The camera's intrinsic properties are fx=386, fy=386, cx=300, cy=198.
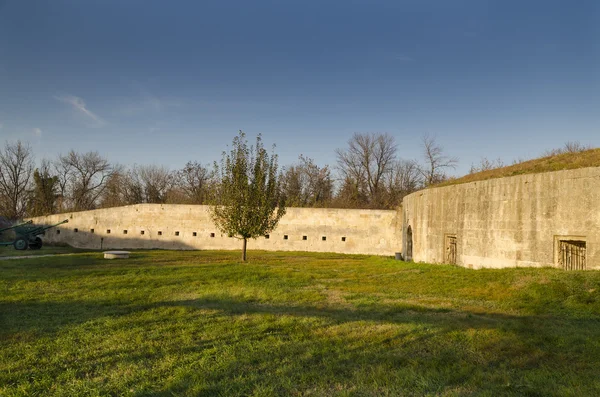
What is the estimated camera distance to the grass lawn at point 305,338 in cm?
386

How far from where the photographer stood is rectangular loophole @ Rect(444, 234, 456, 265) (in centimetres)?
1362

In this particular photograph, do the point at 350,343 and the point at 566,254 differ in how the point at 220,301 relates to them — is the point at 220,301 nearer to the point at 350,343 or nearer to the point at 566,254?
the point at 350,343

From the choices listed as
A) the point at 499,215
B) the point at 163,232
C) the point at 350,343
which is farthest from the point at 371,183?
the point at 350,343

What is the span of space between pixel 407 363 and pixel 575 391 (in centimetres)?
158

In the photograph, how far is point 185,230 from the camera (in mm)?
24297

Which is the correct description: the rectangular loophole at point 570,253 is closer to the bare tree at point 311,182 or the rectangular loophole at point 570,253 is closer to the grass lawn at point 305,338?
the grass lawn at point 305,338

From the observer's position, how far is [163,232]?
2433 centimetres

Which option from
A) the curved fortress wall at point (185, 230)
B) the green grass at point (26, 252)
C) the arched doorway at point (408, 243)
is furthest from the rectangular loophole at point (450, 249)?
the green grass at point (26, 252)

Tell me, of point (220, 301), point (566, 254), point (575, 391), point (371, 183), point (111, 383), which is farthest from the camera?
point (371, 183)

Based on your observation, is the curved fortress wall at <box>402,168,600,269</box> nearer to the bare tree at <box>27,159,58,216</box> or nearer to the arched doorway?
the arched doorway

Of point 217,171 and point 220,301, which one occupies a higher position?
point 217,171

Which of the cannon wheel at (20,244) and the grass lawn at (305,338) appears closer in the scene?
the grass lawn at (305,338)

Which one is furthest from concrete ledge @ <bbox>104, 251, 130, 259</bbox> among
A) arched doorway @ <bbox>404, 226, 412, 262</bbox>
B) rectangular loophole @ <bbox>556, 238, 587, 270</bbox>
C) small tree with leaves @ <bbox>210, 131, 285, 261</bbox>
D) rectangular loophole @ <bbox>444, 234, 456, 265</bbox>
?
rectangular loophole @ <bbox>556, 238, 587, 270</bbox>

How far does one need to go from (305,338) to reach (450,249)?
32.8 feet
